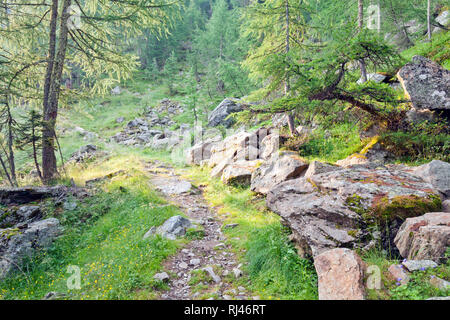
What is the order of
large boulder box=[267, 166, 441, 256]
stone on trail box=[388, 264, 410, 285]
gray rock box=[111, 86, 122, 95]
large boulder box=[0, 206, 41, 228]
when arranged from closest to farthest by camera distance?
stone on trail box=[388, 264, 410, 285] → large boulder box=[267, 166, 441, 256] → large boulder box=[0, 206, 41, 228] → gray rock box=[111, 86, 122, 95]

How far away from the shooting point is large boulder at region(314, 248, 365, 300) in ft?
10.6

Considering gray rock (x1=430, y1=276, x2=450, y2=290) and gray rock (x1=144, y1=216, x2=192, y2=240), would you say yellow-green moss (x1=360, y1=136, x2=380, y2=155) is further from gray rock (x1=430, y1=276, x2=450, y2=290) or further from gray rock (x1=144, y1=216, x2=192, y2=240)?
gray rock (x1=144, y1=216, x2=192, y2=240)

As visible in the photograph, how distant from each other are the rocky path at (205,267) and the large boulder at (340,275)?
1.39 meters

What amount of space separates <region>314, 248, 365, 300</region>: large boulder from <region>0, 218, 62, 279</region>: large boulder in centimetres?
689

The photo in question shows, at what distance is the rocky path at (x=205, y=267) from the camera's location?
14.2 feet

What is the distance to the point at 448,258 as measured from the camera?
3.23 metres

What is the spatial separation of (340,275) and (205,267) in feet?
9.03

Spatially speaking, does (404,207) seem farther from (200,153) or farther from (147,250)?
(200,153)

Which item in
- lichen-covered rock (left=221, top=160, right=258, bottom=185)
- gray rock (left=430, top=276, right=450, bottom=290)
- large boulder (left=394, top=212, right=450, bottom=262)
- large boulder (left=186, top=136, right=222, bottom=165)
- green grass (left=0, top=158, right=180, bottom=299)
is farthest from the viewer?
large boulder (left=186, top=136, right=222, bottom=165)

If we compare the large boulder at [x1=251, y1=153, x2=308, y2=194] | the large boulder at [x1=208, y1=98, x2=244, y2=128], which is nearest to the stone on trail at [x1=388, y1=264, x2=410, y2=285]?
the large boulder at [x1=251, y1=153, x2=308, y2=194]

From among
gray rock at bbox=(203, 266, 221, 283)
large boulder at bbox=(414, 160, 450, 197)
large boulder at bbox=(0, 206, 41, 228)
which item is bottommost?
gray rock at bbox=(203, 266, 221, 283)

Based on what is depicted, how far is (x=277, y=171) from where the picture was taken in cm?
799

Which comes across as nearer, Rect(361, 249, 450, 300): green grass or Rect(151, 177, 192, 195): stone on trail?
Rect(361, 249, 450, 300): green grass
